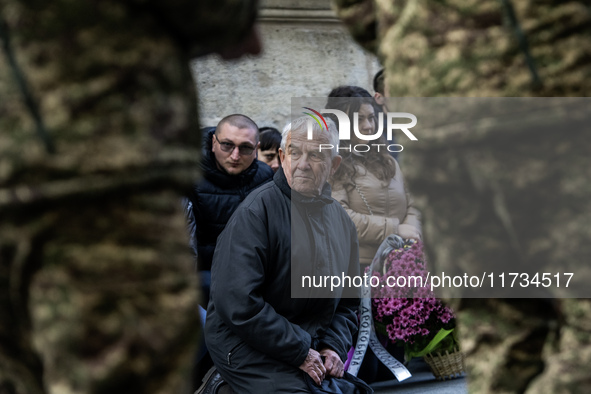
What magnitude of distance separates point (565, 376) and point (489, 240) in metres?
0.30

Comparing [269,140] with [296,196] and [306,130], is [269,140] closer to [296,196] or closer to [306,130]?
[306,130]

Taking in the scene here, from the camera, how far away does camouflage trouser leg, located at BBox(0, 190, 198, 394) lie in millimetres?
1245

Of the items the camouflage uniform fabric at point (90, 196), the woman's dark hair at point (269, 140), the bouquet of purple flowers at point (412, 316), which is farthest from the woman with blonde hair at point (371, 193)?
the camouflage uniform fabric at point (90, 196)

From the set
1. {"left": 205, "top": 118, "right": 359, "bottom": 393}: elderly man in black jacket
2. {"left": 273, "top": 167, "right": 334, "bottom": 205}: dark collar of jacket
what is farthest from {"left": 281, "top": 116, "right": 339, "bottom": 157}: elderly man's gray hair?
{"left": 273, "top": 167, "right": 334, "bottom": 205}: dark collar of jacket

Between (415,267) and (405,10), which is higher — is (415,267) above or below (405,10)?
below

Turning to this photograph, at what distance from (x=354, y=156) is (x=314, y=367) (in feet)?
4.38

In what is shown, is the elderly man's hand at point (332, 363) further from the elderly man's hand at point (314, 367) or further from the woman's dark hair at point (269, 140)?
the woman's dark hair at point (269, 140)

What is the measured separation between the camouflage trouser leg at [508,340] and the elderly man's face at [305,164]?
168cm

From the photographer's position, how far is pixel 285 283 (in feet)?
9.98

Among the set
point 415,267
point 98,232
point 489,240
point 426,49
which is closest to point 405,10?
point 426,49

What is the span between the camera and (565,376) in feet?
4.79

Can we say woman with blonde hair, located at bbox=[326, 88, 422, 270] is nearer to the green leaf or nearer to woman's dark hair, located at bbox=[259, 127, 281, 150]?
the green leaf

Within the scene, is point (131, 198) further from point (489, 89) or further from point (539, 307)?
point (539, 307)

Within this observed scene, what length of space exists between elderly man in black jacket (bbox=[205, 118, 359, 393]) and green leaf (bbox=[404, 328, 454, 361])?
1.11 meters
